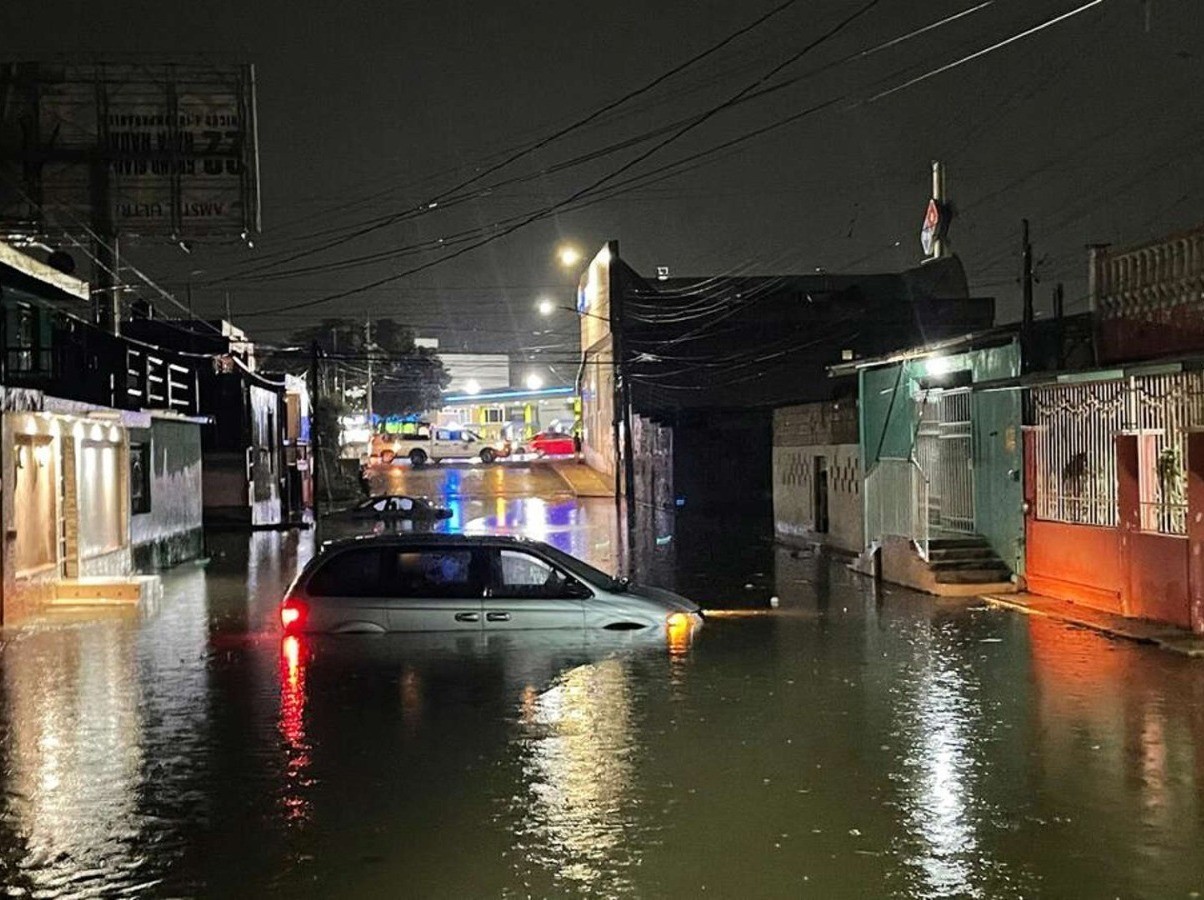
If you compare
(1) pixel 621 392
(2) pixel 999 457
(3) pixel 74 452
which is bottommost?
(2) pixel 999 457

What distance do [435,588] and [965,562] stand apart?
397 inches

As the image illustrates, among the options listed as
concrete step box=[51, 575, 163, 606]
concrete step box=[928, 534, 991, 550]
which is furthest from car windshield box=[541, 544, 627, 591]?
concrete step box=[51, 575, 163, 606]

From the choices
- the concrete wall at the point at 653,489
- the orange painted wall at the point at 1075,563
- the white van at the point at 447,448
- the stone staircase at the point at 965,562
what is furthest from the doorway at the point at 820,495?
the white van at the point at 447,448

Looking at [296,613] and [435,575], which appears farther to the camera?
[435,575]

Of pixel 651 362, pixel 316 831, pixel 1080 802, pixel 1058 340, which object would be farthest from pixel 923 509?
pixel 651 362

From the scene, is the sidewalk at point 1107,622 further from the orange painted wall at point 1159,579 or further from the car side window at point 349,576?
the car side window at point 349,576

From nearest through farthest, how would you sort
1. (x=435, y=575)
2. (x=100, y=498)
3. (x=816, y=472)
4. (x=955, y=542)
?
(x=435, y=575)
(x=955, y=542)
(x=100, y=498)
(x=816, y=472)

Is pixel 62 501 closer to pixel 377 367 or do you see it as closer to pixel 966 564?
pixel 966 564

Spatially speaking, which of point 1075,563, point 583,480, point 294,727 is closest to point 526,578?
point 294,727

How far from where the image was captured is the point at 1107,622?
16984 millimetres

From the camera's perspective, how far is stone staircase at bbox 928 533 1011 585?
2145 centimetres

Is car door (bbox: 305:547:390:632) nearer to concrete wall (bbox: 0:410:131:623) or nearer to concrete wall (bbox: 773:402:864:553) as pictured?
concrete wall (bbox: 0:410:131:623)

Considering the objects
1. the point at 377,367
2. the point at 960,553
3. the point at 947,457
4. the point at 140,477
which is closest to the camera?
the point at 960,553

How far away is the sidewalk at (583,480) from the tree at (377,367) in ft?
42.7
